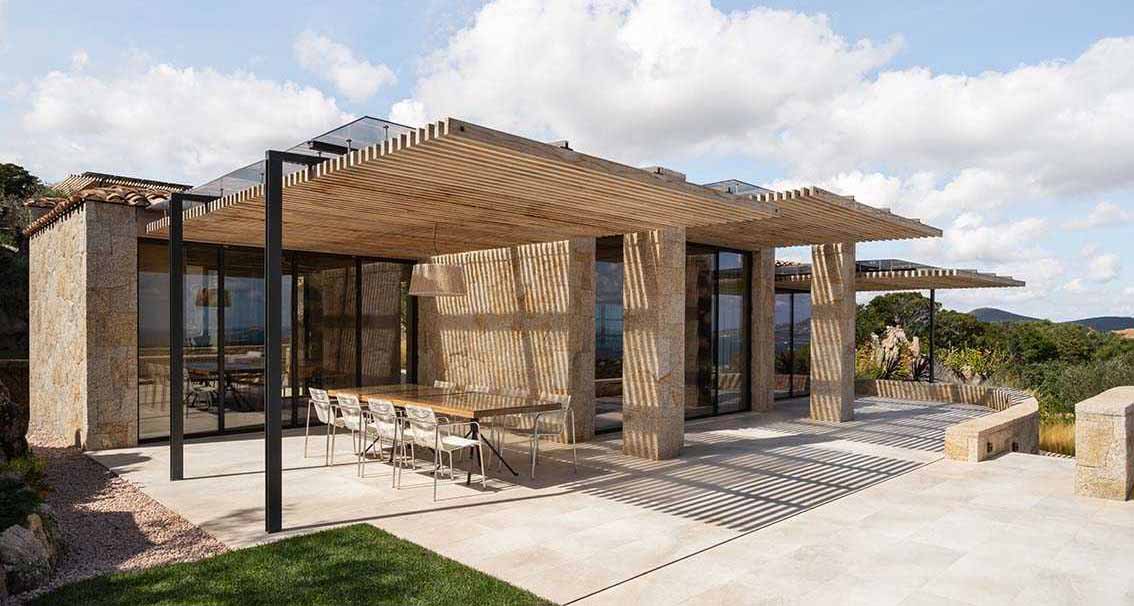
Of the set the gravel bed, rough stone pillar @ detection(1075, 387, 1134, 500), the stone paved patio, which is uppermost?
rough stone pillar @ detection(1075, 387, 1134, 500)

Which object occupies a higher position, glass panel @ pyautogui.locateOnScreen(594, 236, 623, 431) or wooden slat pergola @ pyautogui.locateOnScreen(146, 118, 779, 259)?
wooden slat pergola @ pyautogui.locateOnScreen(146, 118, 779, 259)

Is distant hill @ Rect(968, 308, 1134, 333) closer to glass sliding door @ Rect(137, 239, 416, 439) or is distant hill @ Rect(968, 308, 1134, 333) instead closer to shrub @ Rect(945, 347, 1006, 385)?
shrub @ Rect(945, 347, 1006, 385)

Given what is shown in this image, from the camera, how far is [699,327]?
12031 mm

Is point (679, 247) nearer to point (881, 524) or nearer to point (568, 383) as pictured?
point (568, 383)

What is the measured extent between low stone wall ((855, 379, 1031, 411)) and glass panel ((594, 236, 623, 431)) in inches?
305

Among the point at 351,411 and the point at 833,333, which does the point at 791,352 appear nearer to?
the point at 833,333

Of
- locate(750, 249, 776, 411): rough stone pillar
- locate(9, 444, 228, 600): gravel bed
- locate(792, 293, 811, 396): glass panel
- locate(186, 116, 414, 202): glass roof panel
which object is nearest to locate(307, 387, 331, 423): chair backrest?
locate(9, 444, 228, 600): gravel bed

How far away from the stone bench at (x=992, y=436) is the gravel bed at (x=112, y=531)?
779cm

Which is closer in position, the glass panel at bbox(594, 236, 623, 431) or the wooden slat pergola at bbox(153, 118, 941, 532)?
the wooden slat pergola at bbox(153, 118, 941, 532)

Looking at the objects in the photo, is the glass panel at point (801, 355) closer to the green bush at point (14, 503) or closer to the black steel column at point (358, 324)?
the black steel column at point (358, 324)

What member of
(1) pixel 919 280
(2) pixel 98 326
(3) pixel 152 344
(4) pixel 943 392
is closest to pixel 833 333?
(1) pixel 919 280

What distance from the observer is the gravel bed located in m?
4.58

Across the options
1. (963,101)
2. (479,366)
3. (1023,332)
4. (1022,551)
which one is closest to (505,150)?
(1022,551)

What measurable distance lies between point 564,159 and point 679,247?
381 centimetres
